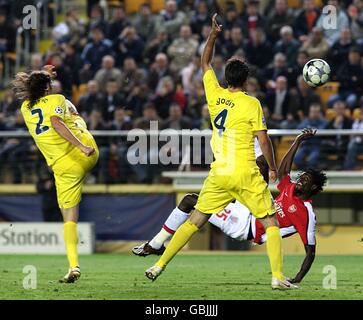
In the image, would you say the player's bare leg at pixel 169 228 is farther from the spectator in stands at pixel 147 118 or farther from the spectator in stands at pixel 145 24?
the spectator in stands at pixel 145 24

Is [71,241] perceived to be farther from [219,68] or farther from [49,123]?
[219,68]

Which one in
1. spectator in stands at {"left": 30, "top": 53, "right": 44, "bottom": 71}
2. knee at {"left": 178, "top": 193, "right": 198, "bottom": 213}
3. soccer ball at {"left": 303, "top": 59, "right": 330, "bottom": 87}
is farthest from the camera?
spectator in stands at {"left": 30, "top": 53, "right": 44, "bottom": 71}

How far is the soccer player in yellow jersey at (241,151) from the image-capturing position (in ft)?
32.1

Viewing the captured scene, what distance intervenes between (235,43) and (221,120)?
33.0 feet

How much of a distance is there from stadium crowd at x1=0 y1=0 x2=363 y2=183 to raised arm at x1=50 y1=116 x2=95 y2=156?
7573mm

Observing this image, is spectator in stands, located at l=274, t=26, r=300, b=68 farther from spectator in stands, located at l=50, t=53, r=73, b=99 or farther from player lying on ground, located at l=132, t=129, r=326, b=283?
player lying on ground, located at l=132, t=129, r=326, b=283

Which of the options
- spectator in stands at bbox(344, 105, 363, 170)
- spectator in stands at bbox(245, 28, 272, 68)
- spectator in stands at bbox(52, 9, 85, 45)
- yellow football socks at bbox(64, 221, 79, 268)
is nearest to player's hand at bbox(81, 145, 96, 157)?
yellow football socks at bbox(64, 221, 79, 268)

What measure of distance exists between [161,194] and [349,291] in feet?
28.4

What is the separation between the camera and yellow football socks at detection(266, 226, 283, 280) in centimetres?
977

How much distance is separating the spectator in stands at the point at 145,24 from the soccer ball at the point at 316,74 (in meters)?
8.68

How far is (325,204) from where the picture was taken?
18.0 meters

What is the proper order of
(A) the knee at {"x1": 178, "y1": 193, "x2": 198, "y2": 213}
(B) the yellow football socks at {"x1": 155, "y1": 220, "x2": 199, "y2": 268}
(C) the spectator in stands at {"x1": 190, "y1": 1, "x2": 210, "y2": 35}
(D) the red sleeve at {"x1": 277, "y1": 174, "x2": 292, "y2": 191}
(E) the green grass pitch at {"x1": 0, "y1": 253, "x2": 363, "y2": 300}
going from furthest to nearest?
(C) the spectator in stands at {"x1": 190, "y1": 1, "x2": 210, "y2": 35}, (D) the red sleeve at {"x1": 277, "y1": 174, "x2": 292, "y2": 191}, (A) the knee at {"x1": 178, "y1": 193, "x2": 198, "y2": 213}, (B) the yellow football socks at {"x1": 155, "y1": 220, "x2": 199, "y2": 268}, (E) the green grass pitch at {"x1": 0, "y1": 253, "x2": 363, "y2": 300}
